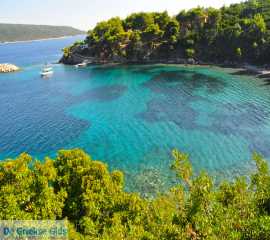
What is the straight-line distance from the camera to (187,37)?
294 feet

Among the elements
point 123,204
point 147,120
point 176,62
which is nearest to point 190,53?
point 176,62

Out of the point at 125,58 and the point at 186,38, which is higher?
the point at 186,38

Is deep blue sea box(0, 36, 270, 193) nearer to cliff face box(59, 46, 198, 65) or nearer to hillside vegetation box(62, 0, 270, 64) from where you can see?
hillside vegetation box(62, 0, 270, 64)

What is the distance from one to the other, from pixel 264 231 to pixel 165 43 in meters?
88.8

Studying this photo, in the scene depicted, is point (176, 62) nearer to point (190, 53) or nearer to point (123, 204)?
point (190, 53)

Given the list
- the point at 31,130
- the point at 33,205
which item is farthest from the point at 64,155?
the point at 31,130

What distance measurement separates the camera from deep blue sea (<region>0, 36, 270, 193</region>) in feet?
98.2

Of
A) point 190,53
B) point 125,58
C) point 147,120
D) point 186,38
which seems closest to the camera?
point 147,120

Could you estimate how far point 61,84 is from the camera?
72.2 meters

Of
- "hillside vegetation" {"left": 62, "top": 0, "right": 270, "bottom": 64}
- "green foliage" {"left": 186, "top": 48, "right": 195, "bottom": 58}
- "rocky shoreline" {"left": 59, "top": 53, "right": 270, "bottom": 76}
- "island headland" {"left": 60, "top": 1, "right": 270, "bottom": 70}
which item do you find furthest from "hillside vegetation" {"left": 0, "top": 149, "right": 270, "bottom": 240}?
"green foliage" {"left": 186, "top": 48, "right": 195, "bottom": 58}

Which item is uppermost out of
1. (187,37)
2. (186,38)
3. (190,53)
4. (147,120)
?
(187,37)

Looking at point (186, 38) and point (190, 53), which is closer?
point (190, 53)

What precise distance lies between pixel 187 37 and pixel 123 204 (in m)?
82.2

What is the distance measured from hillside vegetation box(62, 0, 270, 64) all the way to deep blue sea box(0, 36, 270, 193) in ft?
37.2
